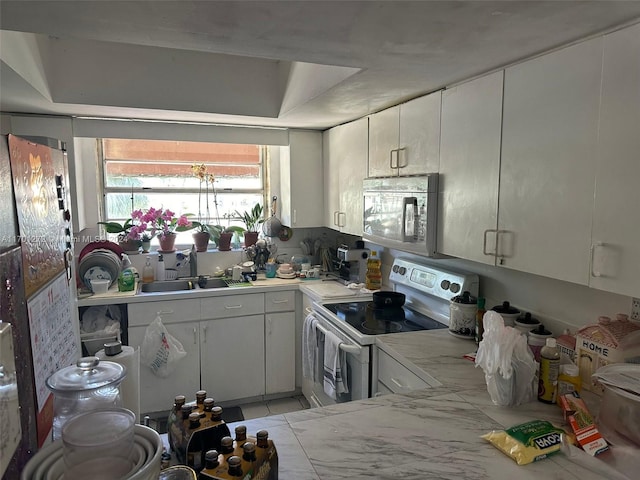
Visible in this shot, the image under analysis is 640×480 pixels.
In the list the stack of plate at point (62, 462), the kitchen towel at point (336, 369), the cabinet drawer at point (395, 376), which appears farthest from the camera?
the kitchen towel at point (336, 369)

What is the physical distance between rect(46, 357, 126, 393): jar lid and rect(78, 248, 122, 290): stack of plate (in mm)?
2294

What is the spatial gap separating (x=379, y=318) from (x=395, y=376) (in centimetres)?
53

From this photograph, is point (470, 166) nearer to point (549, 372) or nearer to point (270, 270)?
point (549, 372)

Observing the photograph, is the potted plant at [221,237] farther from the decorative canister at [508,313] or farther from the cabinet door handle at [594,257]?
the cabinet door handle at [594,257]

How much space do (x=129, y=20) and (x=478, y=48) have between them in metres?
1.16

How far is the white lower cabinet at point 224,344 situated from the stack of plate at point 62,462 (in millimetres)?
2294

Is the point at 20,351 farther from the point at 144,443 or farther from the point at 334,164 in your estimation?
the point at 334,164

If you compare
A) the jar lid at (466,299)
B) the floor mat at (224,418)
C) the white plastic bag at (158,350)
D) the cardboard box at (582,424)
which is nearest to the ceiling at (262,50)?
the jar lid at (466,299)

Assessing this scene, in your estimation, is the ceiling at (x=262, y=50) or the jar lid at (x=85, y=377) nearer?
the jar lid at (x=85, y=377)

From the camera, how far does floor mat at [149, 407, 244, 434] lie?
2.93 m

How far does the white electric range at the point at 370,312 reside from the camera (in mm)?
2252

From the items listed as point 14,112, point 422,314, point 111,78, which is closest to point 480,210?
point 422,314

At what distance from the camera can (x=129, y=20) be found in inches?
51.4

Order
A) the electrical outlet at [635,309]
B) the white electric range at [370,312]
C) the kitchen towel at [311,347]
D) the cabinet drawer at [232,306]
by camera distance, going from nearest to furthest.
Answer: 1. the electrical outlet at [635,309]
2. the white electric range at [370,312]
3. the kitchen towel at [311,347]
4. the cabinet drawer at [232,306]
